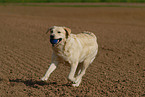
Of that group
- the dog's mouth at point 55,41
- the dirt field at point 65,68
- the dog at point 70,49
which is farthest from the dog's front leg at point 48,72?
the dog's mouth at point 55,41

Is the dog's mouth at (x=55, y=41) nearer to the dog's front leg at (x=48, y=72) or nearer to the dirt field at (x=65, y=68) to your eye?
the dog's front leg at (x=48, y=72)

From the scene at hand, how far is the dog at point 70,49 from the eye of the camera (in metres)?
6.52

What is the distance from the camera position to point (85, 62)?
7.69 metres

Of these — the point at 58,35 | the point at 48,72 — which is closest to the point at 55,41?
the point at 58,35

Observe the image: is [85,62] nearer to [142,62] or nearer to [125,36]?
[142,62]

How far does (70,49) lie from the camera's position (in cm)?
680

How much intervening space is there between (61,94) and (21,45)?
292 inches

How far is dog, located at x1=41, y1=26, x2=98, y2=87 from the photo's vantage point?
6.52 meters

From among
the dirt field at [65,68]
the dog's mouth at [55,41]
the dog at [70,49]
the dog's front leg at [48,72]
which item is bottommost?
the dirt field at [65,68]

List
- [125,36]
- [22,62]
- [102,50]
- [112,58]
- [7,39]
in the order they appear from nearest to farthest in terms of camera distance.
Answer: [22,62] < [112,58] < [102,50] < [7,39] < [125,36]

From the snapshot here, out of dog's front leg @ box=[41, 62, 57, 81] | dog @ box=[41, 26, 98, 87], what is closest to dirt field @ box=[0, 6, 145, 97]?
dog's front leg @ box=[41, 62, 57, 81]

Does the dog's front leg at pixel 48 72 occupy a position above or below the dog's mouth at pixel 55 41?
below

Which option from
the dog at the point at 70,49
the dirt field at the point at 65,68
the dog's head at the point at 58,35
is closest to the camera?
the dog's head at the point at 58,35

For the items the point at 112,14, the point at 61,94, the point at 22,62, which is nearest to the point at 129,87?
the point at 61,94
